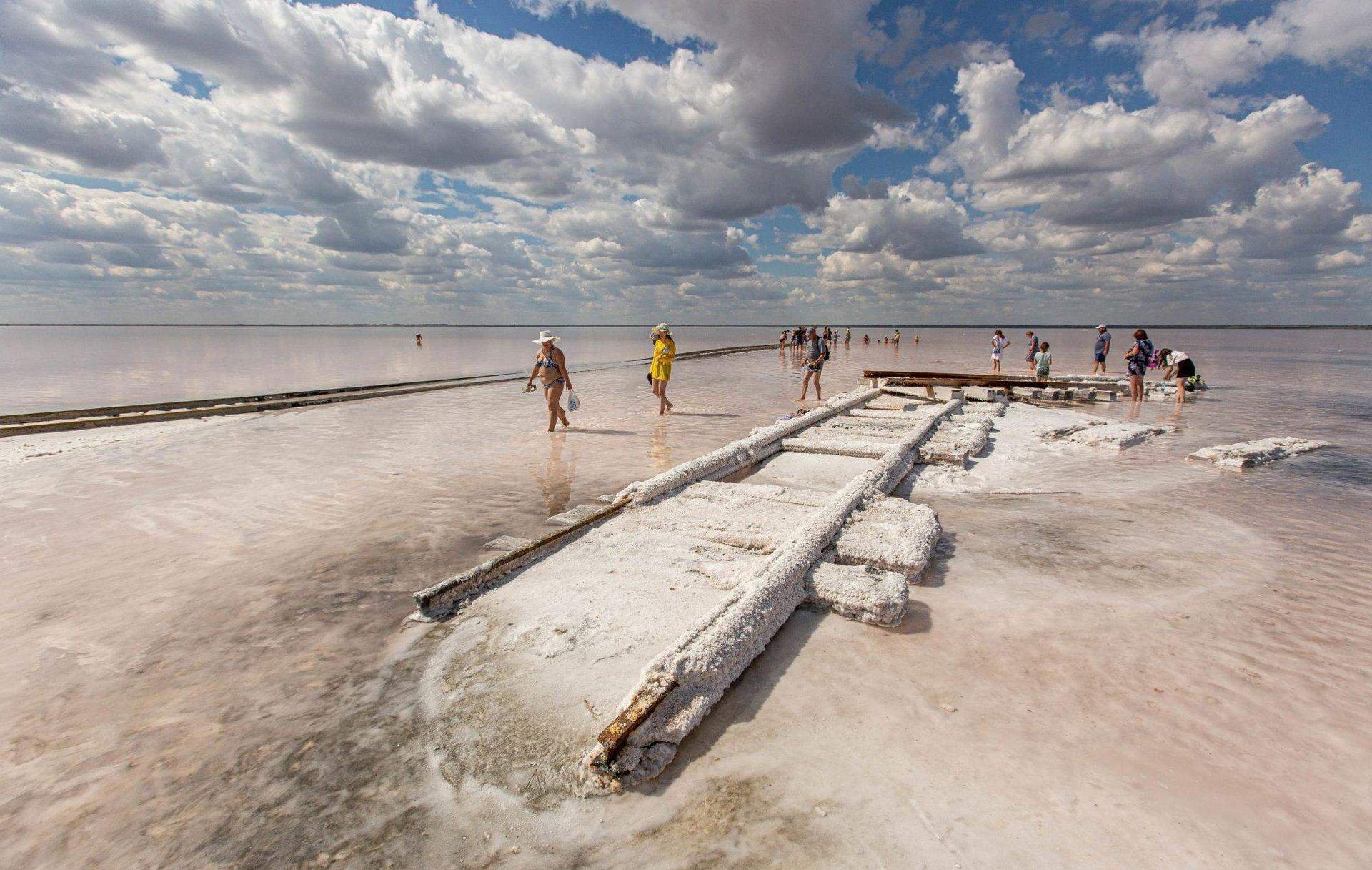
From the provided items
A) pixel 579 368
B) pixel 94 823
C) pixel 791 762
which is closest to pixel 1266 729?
pixel 791 762

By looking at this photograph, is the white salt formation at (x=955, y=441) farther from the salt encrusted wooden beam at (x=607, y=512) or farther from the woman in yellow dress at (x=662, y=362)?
the woman in yellow dress at (x=662, y=362)

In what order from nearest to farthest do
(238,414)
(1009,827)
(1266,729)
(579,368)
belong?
(1009,827) → (1266,729) → (238,414) → (579,368)

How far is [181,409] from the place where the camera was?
13.5m

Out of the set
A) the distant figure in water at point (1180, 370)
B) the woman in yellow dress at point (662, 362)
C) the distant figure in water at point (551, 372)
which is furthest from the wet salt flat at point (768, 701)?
the distant figure in water at point (1180, 370)

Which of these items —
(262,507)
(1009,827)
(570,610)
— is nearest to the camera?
(1009,827)

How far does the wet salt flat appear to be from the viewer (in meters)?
2.26

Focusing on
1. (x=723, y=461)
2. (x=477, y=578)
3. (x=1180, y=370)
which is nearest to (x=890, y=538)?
(x=723, y=461)

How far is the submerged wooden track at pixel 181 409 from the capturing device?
11141mm

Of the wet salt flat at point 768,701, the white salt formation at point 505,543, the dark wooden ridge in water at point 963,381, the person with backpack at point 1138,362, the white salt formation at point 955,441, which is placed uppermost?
the person with backpack at point 1138,362

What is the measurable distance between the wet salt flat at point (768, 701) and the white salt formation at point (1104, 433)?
2.90 m

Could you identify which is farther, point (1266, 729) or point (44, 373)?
point (44, 373)

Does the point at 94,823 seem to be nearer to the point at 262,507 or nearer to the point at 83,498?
the point at 262,507

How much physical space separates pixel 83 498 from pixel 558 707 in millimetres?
7578

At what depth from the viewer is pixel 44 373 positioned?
25188mm
